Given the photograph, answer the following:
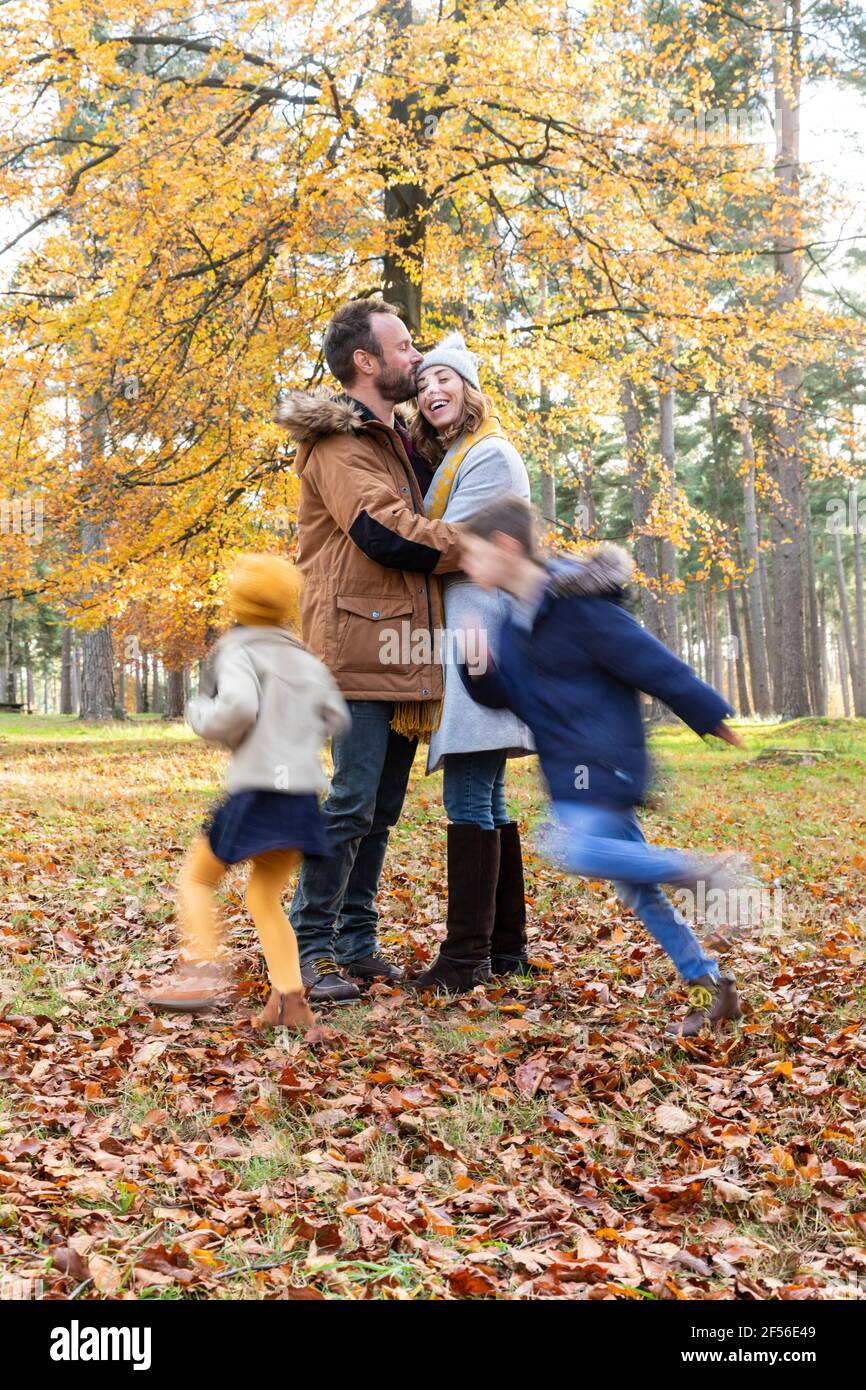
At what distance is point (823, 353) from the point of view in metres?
10.2

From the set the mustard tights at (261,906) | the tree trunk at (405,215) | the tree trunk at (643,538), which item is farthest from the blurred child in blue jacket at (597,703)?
the tree trunk at (643,538)

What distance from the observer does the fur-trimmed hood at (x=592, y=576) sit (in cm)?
360

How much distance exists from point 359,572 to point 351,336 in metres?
0.92

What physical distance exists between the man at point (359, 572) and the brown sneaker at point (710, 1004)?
4.17ft

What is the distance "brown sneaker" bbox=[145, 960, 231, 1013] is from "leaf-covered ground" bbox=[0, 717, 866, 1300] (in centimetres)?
8

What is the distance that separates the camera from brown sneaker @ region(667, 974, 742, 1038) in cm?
374

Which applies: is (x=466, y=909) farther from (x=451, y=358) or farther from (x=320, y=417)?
(x=451, y=358)

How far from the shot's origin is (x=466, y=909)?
14.3 feet

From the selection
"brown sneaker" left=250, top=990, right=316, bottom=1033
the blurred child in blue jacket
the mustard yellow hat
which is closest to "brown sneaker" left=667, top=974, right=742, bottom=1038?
the blurred child in blue jacket

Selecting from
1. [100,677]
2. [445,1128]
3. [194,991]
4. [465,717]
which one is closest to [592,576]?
[465,717]

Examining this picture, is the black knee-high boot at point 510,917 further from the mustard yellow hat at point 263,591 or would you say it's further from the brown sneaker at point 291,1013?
the mustard yellow hat at point 263,591

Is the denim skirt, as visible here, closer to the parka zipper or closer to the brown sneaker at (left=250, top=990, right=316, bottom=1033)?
the brown sneaker at (left=250, top=990, right=316, bottom=1033)

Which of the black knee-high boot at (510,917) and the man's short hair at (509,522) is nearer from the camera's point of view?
the man's short hair at (509,522)
